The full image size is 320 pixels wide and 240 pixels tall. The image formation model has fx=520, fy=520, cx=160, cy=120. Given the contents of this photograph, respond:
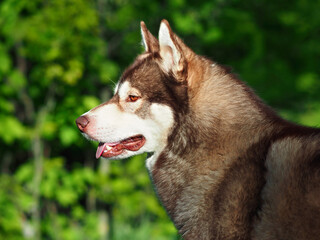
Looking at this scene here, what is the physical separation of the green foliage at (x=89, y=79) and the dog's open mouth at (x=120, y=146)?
10.1 feet

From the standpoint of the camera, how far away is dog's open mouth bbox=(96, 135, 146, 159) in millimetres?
4145

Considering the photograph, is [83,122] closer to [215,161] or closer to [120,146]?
[120,146]

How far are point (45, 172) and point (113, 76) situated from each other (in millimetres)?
1953

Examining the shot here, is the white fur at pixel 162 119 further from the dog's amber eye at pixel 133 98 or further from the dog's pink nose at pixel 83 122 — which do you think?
the dog's pink nose at pixel 83 122

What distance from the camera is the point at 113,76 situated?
8750 millimetres

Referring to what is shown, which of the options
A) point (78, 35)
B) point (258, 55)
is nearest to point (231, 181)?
point (78, 35)

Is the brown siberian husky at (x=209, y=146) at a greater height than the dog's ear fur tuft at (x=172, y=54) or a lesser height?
lesser

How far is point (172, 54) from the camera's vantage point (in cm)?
403

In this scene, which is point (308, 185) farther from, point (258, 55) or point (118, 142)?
point (258, 55)

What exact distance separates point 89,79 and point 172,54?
5.00 metres

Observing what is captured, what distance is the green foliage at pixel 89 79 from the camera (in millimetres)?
7719

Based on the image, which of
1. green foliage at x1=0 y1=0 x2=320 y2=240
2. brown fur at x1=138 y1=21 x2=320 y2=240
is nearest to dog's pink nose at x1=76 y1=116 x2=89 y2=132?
brown fur at x1=138 y1=21 x2=320 y2=240

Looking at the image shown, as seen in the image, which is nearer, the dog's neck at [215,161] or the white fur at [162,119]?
the dog's neck at [215,161]

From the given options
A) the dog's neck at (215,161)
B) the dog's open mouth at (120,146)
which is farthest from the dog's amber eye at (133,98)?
the dog's neck at (215,161)
